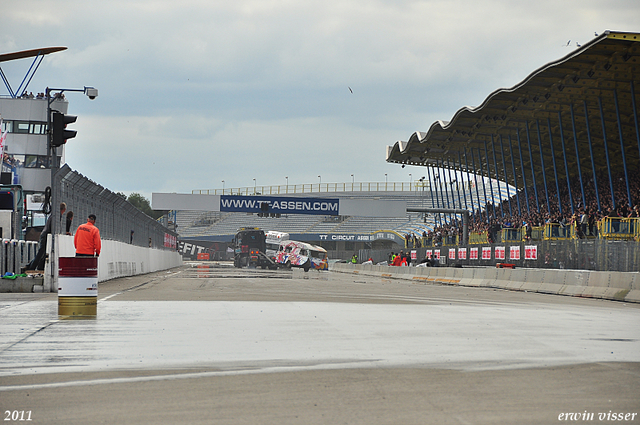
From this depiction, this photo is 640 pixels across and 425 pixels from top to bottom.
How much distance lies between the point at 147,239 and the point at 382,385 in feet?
127

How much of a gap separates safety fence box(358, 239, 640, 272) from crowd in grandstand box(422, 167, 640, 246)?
2.48 m

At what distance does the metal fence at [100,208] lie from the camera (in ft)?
66.8

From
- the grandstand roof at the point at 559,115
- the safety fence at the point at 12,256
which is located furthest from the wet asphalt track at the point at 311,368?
the grandstand roof at the point at 559,115

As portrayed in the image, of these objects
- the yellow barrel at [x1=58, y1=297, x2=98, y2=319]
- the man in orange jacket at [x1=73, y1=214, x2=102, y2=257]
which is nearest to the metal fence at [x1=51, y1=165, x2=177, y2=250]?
the man in orange jacket at [x1=73, y1=214, x2=102, y2=257]

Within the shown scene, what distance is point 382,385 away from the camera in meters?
5.92

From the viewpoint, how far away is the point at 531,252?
3306 centimetres

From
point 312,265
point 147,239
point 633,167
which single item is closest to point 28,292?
point 147,239

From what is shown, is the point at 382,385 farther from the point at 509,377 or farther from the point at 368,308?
the point at 368,308

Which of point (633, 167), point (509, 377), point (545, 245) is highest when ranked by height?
point (633, 167)

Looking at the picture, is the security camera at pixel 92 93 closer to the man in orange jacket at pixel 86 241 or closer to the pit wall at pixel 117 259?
the pit wall at pixel 117 259

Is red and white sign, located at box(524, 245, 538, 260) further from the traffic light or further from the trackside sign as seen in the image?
the trackside sign

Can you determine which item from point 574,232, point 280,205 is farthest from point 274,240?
point 574,232

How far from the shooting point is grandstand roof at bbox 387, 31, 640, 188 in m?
36.7

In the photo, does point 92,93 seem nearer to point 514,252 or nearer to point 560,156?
point 514,252
